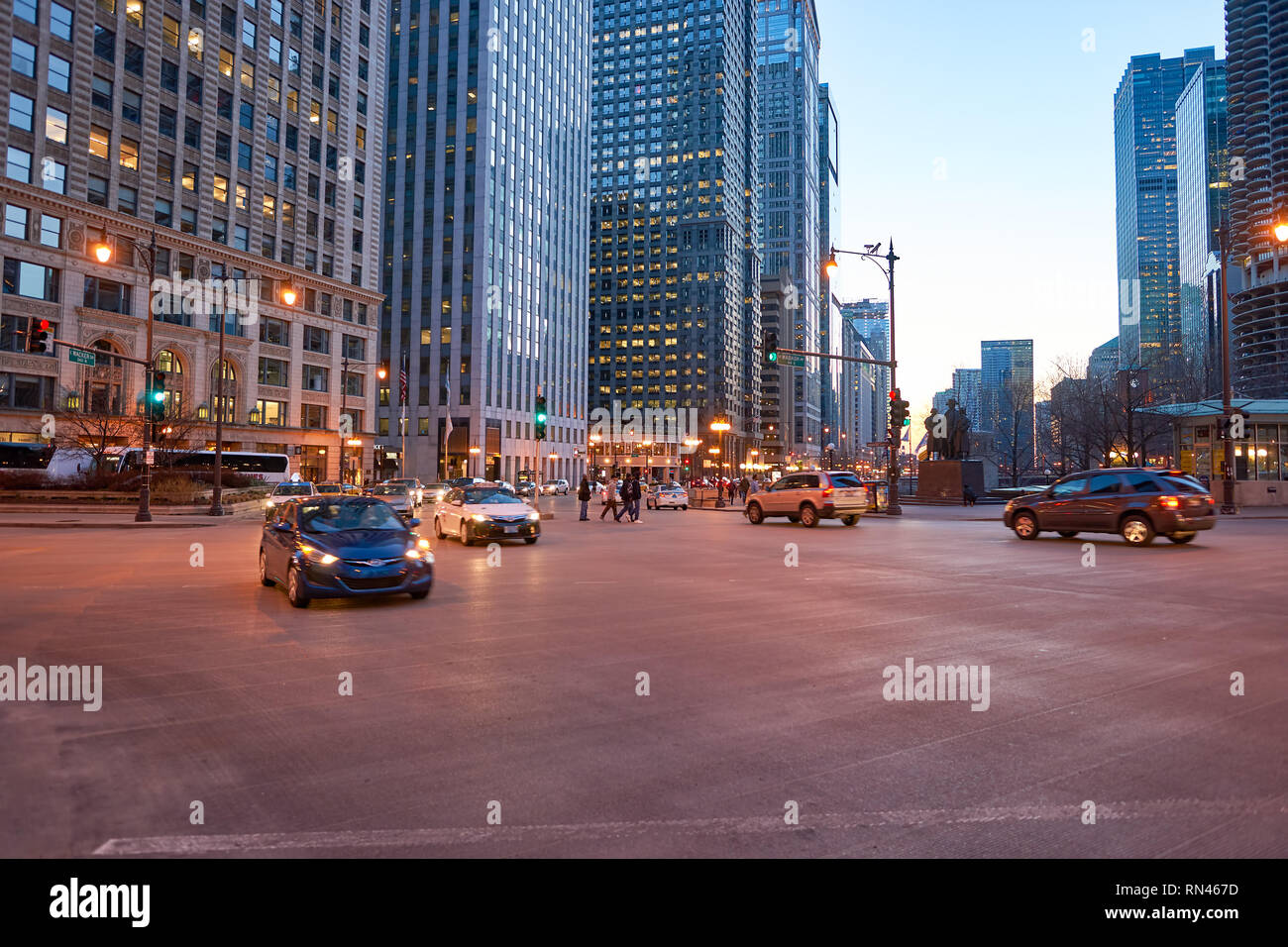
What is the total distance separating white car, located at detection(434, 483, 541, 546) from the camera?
66.5ft

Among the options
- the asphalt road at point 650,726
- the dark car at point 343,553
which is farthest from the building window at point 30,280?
the dark car at point 343,553

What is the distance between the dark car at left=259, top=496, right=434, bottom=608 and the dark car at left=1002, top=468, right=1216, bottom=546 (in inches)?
676

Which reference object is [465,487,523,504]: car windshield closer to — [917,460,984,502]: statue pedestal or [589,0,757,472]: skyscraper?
[917,460,984,502]: statue pedestal

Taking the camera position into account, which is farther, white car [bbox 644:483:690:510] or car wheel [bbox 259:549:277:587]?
white car [bbox 644:483:690:510]

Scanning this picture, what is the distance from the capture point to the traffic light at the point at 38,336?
76.2ft

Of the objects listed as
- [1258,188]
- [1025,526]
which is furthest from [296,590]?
[1258,188]

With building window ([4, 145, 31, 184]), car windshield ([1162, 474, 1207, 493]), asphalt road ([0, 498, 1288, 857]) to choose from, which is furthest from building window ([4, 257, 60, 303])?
car windshield ([1162, 474, 1207, 493])

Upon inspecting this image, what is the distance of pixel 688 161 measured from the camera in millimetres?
163500

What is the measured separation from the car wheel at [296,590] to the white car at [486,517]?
975 cm

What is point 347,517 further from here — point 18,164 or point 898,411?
point 18,164

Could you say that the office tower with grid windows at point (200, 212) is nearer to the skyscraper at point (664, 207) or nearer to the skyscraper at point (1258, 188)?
the skyscraper at point (664, 207)
